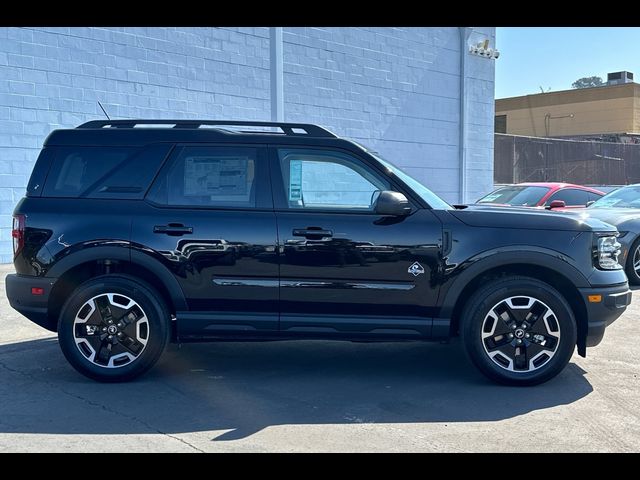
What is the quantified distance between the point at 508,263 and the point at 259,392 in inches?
86.2

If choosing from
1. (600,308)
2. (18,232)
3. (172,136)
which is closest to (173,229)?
(172,136)

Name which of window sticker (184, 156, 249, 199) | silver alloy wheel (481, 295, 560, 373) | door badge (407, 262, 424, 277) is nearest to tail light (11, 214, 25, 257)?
window sticker (184, 156, 249, 199)

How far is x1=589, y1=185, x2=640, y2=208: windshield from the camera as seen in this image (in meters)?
10.1

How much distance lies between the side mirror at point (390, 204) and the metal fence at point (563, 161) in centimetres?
1673

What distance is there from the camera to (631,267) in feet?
29.4

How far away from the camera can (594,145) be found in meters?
24.0

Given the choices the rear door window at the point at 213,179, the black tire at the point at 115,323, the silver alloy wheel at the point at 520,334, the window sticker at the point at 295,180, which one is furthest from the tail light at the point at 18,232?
the silver alloy wheel at the point at 520,334

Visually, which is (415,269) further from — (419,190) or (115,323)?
(115,323)

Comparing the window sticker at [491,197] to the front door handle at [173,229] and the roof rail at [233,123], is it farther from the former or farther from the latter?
the front door handle at [173,229]

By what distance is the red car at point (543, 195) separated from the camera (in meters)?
10.8

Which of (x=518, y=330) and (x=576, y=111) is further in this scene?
(x=576, y=111)
